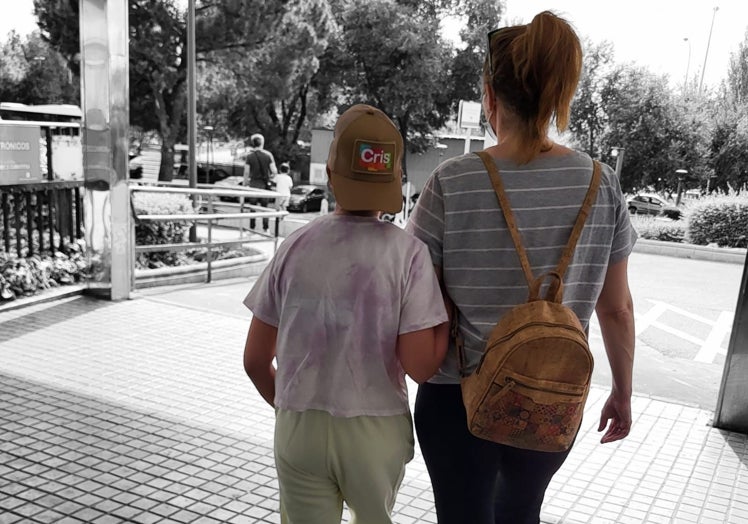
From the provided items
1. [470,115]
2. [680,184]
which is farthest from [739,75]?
[470,115]

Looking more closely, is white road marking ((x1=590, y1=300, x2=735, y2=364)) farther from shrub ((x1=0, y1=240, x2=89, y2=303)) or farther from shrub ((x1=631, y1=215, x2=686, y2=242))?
shrub ((x1=631, y1=215, x2=686, y2=242))

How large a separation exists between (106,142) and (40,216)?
3.88 ft

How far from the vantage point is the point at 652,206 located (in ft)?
61.5

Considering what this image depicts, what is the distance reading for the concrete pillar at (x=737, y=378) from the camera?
159 inches

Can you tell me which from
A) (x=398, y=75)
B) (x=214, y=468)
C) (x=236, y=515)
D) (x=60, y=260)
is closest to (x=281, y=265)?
(x=236, y=515)

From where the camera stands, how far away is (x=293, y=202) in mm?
24797

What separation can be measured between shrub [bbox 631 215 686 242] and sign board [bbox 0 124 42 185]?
14057 millimetres

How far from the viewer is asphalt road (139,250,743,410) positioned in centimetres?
535

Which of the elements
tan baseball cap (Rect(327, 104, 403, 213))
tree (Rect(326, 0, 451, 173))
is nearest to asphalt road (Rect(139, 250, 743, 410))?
tan baseball cap (Rect(327, 104, 403, 213))

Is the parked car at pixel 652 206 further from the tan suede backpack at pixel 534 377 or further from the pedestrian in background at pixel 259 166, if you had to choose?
the tan suede backpack at pixel 534 377

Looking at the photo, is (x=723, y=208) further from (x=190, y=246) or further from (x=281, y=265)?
(x=281, y=265)

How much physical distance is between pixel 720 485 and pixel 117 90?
5330 mm

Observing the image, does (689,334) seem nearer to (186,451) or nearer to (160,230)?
(186,451)

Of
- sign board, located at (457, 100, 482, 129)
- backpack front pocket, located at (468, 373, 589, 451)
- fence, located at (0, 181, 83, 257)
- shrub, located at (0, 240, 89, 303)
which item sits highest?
sign board, located at (457, 100, 482, 129)
